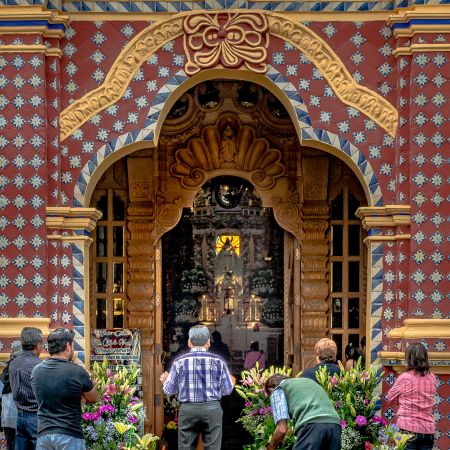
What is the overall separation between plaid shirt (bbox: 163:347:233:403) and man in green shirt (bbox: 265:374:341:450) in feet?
4.03

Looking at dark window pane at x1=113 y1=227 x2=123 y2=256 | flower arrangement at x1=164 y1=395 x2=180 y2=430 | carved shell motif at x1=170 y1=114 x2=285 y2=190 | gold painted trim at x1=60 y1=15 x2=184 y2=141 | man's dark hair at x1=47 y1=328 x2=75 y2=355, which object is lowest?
flower arrangement at x1=164 y1=395 x2=180 y2=430

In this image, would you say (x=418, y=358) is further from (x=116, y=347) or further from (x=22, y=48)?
(x=22, y=48)

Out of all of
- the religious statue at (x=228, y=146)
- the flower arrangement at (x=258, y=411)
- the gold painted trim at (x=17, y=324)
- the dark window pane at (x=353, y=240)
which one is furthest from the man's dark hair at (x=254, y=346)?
the gold painted trim at (x=17, y=324)

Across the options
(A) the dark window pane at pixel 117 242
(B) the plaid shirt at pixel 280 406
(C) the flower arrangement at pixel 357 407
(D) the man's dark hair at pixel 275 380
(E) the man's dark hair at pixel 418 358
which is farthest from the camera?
(A) the dark window pane at pixel 117 242

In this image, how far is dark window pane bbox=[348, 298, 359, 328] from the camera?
50.1 ft

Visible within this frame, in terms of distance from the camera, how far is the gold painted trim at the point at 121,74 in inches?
512

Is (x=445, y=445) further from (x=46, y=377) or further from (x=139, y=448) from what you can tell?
(x=46, y=377)

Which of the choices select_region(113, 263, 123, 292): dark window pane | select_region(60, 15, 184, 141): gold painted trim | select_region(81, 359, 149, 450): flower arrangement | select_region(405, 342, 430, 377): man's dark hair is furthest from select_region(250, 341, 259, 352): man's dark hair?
select_region(405, 342, 430, 377): man's dark hair

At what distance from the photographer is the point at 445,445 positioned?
41.0 ft

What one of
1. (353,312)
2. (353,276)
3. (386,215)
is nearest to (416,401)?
(386,215)

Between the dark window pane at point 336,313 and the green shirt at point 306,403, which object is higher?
the dark window pane at point 336,313

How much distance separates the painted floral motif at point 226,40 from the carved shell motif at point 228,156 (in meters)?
2.38

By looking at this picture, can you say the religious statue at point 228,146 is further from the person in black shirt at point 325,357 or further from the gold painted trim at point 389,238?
the person in black shirt at point 325,357

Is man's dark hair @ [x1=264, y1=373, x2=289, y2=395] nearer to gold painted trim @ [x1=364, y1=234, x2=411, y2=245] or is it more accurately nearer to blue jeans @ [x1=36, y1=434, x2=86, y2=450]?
blue jeans @ [x1=36, y1=434, x2=86, y2=450]
